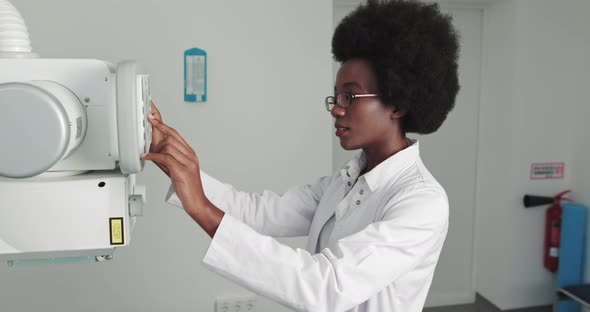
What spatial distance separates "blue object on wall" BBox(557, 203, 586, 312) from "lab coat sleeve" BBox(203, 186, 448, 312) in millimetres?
2332

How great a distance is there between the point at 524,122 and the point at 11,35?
9.04 feet

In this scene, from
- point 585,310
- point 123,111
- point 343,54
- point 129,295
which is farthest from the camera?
point 585,310

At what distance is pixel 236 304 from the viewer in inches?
94.0

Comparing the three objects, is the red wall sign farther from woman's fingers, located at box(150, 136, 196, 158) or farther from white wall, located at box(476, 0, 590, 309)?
woman's fingers, located at box(150, 136, 196, 158)

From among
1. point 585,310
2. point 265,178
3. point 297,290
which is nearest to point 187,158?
point 297,290

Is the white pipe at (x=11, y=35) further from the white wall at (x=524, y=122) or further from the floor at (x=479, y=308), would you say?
the floor at (x=479, y=308)

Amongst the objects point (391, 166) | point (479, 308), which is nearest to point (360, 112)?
point (391, 166)

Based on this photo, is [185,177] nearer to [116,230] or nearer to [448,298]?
[116,230]

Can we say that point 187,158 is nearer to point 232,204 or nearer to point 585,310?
point 232,204

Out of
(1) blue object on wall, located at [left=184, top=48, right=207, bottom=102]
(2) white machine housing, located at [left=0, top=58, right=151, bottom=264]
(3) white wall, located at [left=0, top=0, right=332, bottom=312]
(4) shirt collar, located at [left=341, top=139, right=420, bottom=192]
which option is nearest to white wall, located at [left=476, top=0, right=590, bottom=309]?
(3) white wall, located at [left=0, top=0, right=332, bottom=312]

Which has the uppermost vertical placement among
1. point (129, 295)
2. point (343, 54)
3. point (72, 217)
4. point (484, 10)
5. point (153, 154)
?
point (484, 10)

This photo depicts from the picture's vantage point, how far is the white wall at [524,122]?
109 inches

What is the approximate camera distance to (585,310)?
107 inches

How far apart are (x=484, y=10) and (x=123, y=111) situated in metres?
2.80
